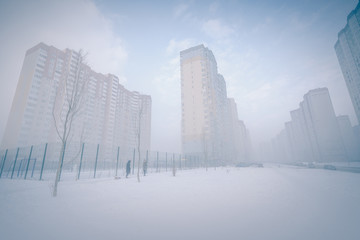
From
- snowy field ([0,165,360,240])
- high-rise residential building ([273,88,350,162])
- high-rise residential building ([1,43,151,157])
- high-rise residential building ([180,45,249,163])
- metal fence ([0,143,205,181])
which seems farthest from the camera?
high-rise residential building ([273,88,350,162])

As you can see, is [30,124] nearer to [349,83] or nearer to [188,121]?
[188,121]

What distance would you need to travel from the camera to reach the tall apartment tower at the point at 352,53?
158 ft

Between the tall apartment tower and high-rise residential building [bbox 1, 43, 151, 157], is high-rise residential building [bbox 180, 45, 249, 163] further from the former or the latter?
the tall apartment tower

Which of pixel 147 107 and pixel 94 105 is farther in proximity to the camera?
pixel 147 107

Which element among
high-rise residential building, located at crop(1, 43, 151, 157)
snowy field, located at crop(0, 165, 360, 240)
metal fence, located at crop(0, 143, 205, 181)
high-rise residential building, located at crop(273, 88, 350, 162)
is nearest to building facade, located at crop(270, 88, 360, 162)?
high-rise residential building, located at crop(273, 88, 350, 162)

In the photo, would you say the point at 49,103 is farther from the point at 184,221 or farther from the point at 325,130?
the point at 325,130

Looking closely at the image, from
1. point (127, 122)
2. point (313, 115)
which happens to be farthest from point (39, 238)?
point (313, 115)

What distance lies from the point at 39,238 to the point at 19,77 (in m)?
82.4

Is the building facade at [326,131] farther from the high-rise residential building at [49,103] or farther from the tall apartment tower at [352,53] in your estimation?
the high-rise residential building at [49,103]

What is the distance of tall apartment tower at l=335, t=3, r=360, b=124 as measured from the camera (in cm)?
4820

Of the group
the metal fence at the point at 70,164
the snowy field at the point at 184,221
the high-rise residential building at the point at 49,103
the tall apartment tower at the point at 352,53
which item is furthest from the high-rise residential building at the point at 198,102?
the snowy field at the point at 184,221

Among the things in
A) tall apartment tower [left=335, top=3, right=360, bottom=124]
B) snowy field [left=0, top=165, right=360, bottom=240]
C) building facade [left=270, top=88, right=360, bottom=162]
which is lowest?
snowy field [left=0, top=165, right=360, bottom=240]

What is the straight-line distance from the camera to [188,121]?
66.8 metres

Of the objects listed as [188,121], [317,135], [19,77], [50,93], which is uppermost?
[19,77]
